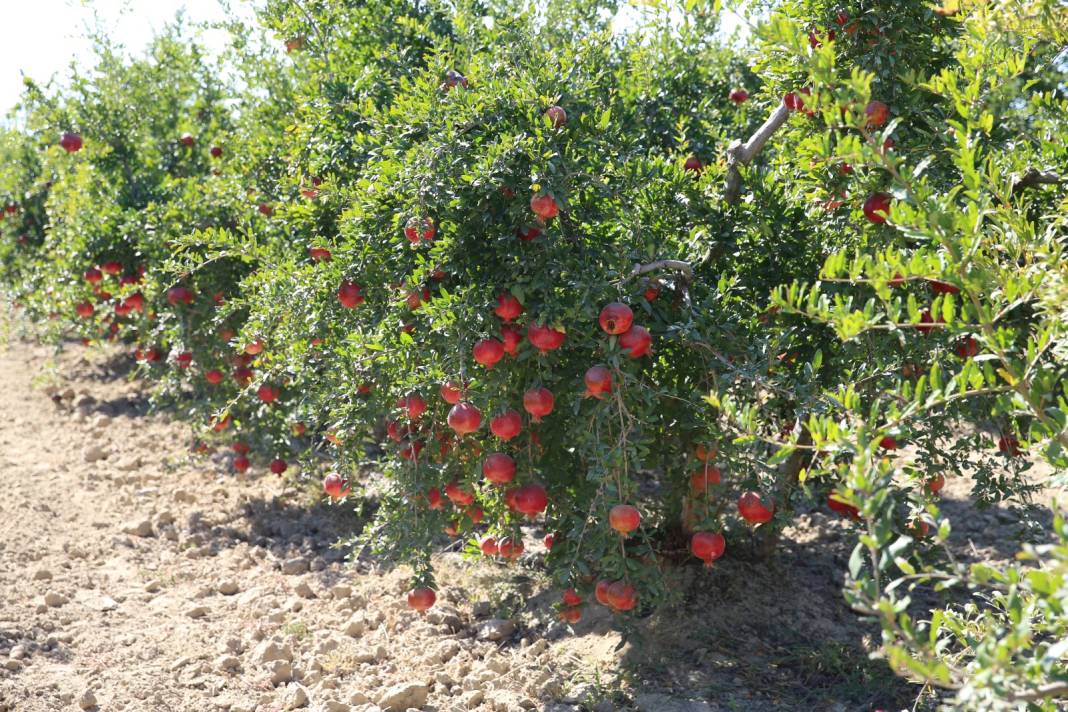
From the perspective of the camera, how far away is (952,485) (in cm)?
538

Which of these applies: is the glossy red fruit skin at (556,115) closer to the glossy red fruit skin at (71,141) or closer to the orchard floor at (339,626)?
the orchard floor at (339,626)

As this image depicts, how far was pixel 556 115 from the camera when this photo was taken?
2848 mm

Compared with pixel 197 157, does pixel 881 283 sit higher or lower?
lower

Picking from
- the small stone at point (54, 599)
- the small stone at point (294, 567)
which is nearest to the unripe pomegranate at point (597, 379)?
the small stone at point (294, 567)

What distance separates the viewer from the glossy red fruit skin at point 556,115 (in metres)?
2.84

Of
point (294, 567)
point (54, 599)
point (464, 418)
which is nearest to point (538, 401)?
point (464, 418)

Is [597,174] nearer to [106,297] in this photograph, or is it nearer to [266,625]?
[266,625]

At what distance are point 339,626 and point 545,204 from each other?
2.24 m

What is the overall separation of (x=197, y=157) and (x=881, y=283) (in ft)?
19.5

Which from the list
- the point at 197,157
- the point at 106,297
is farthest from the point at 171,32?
the point at 106,297

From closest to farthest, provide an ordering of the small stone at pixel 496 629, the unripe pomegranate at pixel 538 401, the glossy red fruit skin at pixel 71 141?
1. the unripe pomegranate at pixel 538 401
2. the small stone at pixel 496 629
3. the glossy red fruit skin at pixel 71 141

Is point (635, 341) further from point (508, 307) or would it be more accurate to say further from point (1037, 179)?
point (1037, 179)

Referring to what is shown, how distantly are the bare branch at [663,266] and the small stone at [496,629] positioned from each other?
1741mm

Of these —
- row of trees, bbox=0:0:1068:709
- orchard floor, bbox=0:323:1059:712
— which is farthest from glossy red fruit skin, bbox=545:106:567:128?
orchard floor, bbox=0:323:1059:712
